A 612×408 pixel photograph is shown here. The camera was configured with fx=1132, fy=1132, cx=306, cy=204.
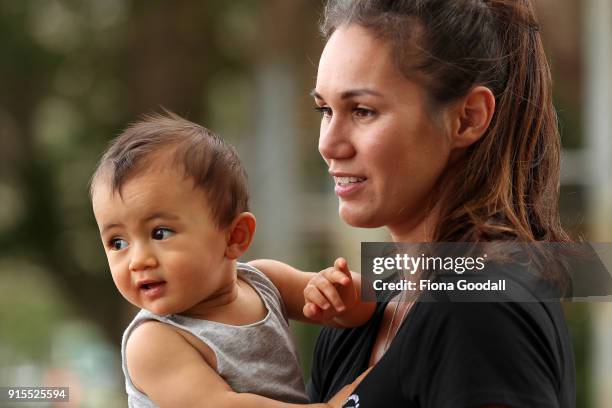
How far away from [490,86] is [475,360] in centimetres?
63

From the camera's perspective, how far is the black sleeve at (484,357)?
1.80 meters

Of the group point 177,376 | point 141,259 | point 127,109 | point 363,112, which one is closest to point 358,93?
point 363,112

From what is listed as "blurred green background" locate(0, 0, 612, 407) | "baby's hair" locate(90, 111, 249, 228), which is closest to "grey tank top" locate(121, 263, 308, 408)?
"baby's hair" locate(90, 111, 249, 228)

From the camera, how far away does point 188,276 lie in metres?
2.14

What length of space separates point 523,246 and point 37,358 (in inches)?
269

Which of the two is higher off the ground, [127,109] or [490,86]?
[127,109]

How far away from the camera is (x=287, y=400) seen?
224 cm

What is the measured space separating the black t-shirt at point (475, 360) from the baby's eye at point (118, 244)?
0.52m

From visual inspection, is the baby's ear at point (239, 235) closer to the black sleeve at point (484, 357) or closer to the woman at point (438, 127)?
the woman at point (438, 127)

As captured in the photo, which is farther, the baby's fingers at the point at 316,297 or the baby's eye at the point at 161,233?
the baby's fingers at the point at 316,297

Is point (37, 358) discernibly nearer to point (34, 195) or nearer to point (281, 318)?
point (34, 195)

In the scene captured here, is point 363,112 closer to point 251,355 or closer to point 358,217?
point 358,217

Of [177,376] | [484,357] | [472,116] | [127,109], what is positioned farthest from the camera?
[127,109]

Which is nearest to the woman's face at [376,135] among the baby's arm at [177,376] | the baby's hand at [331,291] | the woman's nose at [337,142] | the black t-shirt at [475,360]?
the woman's nose at [337,142]
